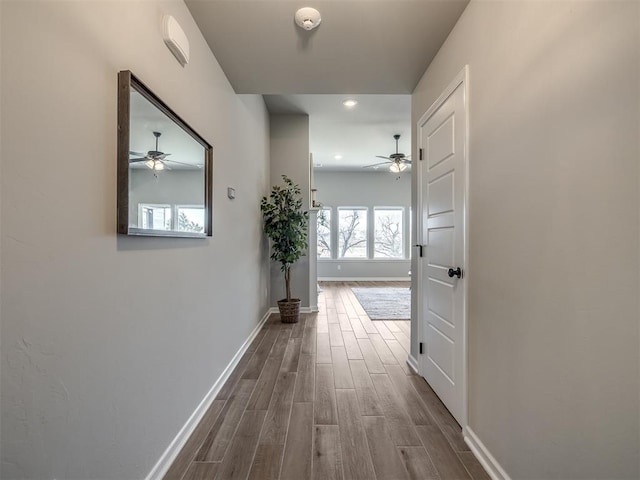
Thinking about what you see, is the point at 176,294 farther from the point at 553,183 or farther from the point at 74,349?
the point at 553,183

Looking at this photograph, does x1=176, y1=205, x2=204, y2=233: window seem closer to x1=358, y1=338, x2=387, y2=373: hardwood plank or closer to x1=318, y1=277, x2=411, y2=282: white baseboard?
x1=358, y1=338, x2=387, y2=373: hardwood plank

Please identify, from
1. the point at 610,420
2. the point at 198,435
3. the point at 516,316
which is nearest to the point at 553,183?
the point at 516,316

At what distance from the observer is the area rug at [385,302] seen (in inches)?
169

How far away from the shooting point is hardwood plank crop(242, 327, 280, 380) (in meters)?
2.36

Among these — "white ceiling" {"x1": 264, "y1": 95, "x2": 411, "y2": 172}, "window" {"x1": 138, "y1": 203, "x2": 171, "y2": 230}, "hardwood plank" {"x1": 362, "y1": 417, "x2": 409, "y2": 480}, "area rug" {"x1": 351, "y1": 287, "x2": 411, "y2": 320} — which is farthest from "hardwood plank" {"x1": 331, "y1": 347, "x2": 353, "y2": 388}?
"white ceiling" {"x1": 264, "y1": 95, "x2": 411, "y2": 172}

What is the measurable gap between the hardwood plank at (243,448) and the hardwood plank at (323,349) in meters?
0.91

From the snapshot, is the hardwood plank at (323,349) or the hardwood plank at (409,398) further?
the hardwood plank at (323,349)

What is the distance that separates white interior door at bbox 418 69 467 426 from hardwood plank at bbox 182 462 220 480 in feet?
4.42

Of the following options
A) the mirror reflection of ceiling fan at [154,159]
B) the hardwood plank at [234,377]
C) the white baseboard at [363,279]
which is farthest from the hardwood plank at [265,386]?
the white baseboard at [363,279]

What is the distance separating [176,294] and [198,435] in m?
0.83

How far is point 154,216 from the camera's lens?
49.1 inches

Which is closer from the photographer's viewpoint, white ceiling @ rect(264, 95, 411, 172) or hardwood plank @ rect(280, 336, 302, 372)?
hardwood plank @ rect(280, 336, 302, 372)

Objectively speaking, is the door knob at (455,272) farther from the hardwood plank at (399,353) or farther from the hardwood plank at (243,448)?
the hardwood plank at (243,448)

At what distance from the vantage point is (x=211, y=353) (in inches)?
78.0
